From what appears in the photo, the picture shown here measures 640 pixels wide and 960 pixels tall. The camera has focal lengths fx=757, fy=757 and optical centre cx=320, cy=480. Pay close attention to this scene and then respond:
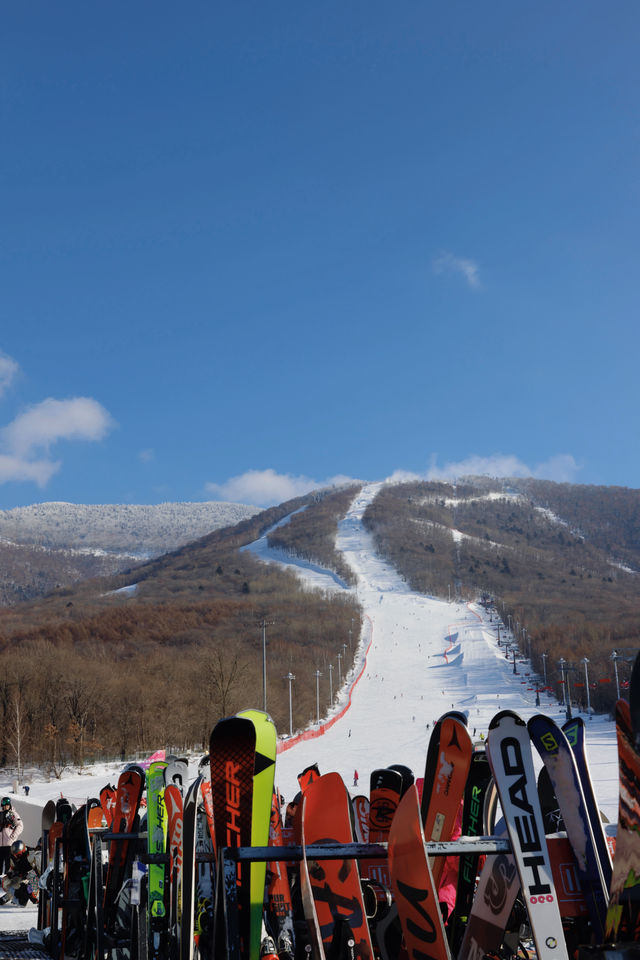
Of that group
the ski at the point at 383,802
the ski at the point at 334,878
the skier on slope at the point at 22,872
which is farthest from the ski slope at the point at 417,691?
the skier on slope at the point at 22,872

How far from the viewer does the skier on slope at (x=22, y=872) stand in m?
8.17

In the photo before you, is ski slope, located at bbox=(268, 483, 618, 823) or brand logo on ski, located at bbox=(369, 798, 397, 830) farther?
ski slope, located at bbox=(268, 483, 618, 823)

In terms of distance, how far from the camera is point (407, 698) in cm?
5678

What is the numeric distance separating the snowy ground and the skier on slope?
0.23 m

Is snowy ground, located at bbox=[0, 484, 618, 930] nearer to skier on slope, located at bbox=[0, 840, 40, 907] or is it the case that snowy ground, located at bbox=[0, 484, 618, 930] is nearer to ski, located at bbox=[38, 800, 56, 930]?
skier on slope, located at bbox=[0, 840, 40, 907]

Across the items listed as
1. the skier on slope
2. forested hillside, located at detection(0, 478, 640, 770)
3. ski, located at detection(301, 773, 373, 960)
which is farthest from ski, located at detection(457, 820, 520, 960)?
forested hillside, located at detection(0, 478, 640, 770)

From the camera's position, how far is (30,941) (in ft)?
20.0

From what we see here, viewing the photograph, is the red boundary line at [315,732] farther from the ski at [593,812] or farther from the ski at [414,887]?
the ski at [414,887]

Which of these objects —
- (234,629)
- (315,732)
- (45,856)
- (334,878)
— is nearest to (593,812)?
(334,878)

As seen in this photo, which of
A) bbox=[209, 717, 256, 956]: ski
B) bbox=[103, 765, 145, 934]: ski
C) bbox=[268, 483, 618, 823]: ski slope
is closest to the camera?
bbox=[209, 717, 256, 956]: ski

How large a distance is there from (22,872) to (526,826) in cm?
715

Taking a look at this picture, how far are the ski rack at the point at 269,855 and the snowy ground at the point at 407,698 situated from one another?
605 centimetres

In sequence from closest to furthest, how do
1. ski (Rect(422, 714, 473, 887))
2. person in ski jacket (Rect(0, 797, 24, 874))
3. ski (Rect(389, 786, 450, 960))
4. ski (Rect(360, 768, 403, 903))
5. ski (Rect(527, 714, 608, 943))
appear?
1. ski (Rect(389, 786, 450, 960))
2. ski (Rect(527, 714, 608, 943))
3. ski (Rect(422, 714, 473, 887))
4. ski (Rect(360, 768, 403, 903))
5. person in ski jacket (Rect(0, 797, 24, 874))

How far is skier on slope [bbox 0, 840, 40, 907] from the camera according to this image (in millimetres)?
8172
